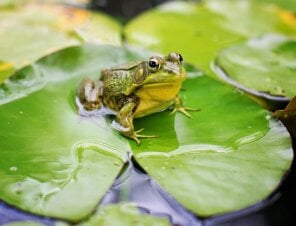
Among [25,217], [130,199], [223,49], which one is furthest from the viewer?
[223,49]

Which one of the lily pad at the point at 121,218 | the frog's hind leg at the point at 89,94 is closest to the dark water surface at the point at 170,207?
the lily pad at the point at 121,218

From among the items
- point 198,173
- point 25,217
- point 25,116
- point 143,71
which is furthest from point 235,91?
point 25,217

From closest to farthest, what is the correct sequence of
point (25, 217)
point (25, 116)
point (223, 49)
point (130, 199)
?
point (25, 217)
point (130, 199)
point (25, 116)
point (223, 49)

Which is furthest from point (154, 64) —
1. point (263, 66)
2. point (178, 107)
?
point (263, 66)

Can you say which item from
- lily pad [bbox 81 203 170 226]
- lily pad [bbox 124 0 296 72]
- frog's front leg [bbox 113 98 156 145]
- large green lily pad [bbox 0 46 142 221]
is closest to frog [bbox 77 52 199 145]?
frog's front leg [bbox 113 98 156 145]

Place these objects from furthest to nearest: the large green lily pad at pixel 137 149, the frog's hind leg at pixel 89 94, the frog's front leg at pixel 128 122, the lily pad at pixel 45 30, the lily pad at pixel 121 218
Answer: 1. the lily pad at pixel 45 30
2. the frog's hind leg at pixel 89 94
3. the frog's front leg at pixel 128 122
4. the large green lily pad at pixel 137 149
5. the lily pad at pixel 121 218

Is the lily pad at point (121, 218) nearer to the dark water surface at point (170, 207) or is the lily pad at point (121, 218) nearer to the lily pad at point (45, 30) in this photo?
the dark water surface at point (170, 207)

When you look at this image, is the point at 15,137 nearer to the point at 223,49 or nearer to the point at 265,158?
the point at 265,158
